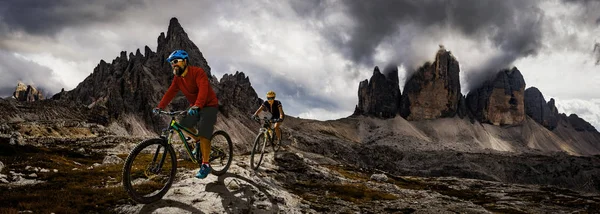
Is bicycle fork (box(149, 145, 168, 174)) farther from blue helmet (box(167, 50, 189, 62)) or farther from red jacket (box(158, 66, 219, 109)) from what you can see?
blue helmet (box(167, 50, 189, 62))

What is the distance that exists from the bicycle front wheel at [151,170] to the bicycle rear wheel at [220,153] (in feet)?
8.49

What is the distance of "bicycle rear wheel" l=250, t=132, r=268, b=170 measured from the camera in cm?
1886

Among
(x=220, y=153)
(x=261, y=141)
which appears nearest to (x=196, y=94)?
(x=220, y=153)

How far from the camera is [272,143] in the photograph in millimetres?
21516

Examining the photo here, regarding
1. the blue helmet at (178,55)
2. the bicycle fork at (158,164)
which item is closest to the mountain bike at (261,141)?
the blue helmet at (178,55)

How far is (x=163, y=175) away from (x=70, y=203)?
2.80 meters

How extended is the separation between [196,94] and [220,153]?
3.38 metres

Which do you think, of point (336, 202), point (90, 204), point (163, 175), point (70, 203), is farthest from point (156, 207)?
point (336, 202)

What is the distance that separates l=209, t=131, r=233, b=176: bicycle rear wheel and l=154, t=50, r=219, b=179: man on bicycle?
4.20 feet

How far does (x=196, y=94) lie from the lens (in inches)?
462

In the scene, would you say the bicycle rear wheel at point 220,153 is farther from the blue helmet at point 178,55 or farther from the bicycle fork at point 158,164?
the blue helmet at point 178,55

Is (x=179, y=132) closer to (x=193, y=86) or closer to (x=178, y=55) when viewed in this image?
(x=193, y=86)

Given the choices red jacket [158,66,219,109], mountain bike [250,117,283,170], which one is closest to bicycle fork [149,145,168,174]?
red jacket [158,66,219,109]

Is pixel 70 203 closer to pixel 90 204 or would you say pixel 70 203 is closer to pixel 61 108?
pixel 90 204
